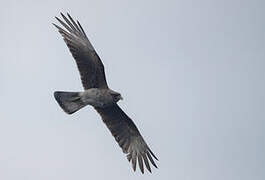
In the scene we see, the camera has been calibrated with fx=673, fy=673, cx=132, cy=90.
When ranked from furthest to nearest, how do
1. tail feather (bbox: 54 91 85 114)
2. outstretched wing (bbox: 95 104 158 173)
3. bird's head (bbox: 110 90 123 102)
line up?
outstretched wing (bbox: 95 104 158 173), bird's head (bbox: 110 90 123 102), tail feather (bbox: 54 91 85 114)

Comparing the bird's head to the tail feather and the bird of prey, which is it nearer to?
the bird of prey

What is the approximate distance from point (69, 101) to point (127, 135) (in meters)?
2.75

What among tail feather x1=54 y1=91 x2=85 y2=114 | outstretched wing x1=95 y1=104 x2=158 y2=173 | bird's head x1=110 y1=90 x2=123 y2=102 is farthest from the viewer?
outstretched wing x1=95 y1=104 x2=158 y2=173

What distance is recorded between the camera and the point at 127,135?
23.0 metres

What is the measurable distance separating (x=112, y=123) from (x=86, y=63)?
2508 millimetres

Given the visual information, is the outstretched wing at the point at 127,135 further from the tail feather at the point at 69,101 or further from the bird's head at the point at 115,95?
the tail feather at the point at 69,101

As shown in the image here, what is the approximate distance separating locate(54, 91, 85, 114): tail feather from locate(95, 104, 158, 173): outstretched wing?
4.14 feet

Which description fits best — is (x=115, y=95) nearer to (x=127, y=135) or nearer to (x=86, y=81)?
(x=86, y=81)

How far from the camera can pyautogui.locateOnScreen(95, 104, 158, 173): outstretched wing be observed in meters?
22.5

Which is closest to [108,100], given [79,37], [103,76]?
[103,76]

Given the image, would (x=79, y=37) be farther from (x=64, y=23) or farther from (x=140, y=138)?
(x=140, y=138)

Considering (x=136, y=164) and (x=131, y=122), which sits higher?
(x=131, y=122)

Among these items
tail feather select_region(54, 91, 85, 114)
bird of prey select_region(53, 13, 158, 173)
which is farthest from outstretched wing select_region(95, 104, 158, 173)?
tail feather select_region(54, 91, 85, 114)

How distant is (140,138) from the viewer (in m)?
23.1
